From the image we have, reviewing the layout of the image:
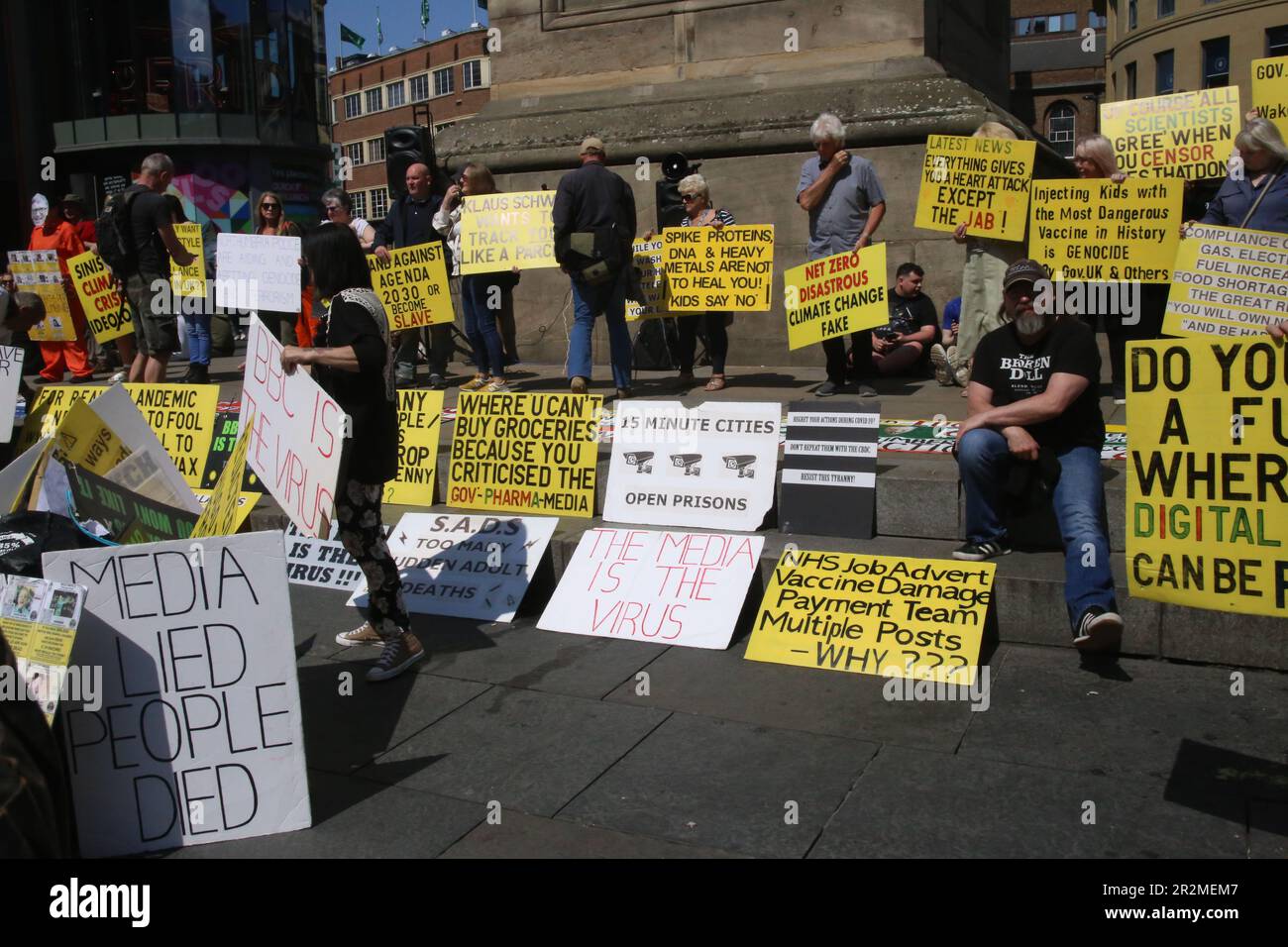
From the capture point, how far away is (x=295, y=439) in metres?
4.56

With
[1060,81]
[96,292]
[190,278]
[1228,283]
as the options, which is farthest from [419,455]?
[1060,81]

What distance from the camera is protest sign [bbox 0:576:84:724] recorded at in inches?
137

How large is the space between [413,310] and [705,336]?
93.6 inches

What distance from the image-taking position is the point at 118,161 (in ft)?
93.2

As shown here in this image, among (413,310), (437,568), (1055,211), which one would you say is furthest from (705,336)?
(437,568)

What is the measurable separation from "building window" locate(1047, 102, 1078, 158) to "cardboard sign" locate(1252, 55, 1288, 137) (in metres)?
70.4

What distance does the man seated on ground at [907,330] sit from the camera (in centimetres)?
907

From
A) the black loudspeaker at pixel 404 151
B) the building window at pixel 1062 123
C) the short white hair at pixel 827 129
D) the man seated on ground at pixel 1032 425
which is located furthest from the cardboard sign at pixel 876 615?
the building window at pixel 1062 123

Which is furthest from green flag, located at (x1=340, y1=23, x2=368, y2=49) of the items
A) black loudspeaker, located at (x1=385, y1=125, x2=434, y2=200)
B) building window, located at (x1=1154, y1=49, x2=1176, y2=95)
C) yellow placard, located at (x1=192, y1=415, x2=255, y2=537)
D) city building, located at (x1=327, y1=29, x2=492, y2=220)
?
yellow placard, located at (x1=192, y1=415, x2=255, y2=537)

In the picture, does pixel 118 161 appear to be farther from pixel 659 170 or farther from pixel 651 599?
pixel 651 599

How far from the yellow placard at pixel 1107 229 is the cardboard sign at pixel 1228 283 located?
1007mm

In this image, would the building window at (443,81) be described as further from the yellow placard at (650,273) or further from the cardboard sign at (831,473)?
the cardboard sign at (831,473)

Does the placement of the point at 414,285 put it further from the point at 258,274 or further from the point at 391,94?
the point at 391,94

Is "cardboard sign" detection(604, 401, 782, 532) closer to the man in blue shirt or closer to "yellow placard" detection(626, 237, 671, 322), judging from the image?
the man in blue shirt
